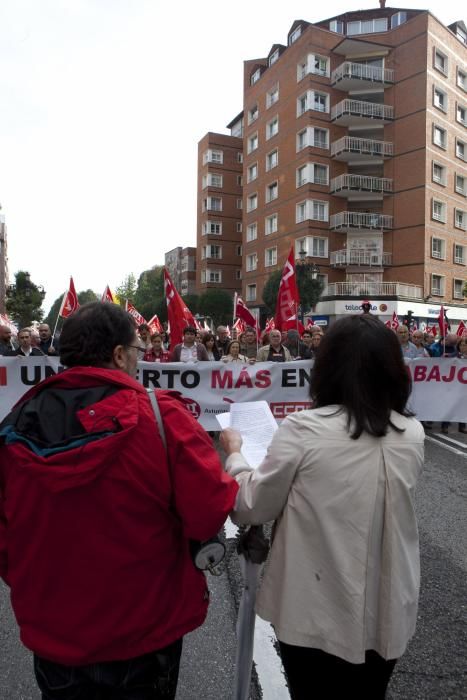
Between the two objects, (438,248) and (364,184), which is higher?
(364,184)

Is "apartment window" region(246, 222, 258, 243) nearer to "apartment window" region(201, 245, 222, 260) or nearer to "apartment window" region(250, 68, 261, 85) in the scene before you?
"apartment window" region(201, 245, 222, 260)

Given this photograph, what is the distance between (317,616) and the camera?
5.32 ft

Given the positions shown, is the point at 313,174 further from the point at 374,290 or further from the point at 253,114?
the point at 253,114

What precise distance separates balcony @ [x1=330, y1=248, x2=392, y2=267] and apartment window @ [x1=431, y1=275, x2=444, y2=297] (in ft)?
11.1

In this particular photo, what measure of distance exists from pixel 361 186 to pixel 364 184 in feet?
1.03

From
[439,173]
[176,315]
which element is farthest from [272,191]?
[176,315]

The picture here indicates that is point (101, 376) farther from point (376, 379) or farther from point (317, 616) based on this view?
point (317, 616)

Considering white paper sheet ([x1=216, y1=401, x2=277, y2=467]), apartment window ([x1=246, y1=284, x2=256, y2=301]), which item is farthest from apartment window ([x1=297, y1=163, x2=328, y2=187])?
white paper sheet ([x1=216, y1=401, x2=277, y2=467])

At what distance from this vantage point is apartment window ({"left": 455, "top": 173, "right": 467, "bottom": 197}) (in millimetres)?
40562

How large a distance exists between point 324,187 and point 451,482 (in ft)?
119

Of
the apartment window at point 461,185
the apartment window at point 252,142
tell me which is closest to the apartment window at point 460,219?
the apartment window at point 461,185

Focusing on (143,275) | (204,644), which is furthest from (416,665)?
(143,275)

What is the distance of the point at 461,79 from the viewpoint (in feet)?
134

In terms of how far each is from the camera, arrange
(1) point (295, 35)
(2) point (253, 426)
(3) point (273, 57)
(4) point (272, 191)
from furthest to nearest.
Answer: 1. (3) point (273, 57)
2. (4) point (272, 191)
3. (1) point (295, 35)
4. (2) point (253, 426)
